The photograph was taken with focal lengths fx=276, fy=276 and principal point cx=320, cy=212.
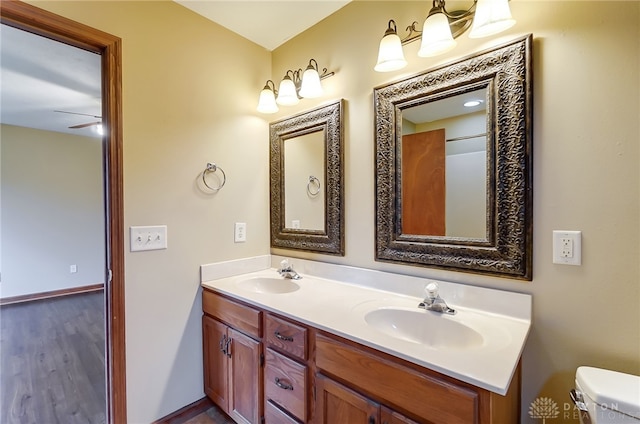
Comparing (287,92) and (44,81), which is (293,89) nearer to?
(287,92)

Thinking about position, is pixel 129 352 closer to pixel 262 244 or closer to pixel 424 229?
pixel 262 244

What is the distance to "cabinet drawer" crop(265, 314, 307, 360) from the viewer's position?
1151mm

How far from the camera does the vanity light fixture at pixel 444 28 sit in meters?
1.03

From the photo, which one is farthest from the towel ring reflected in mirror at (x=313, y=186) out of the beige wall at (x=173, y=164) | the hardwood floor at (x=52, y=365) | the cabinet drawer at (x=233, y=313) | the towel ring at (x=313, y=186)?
the hardwood floor at (x=52, y=365)

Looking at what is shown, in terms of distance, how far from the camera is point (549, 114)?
103cm

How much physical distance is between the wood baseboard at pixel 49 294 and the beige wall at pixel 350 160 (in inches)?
152

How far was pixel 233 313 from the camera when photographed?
1.47 m

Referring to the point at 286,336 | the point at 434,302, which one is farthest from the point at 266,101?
the point at 434,302

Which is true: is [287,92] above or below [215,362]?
above

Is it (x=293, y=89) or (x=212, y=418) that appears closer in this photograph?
(x=212, y=418)

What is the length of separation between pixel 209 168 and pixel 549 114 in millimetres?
1707

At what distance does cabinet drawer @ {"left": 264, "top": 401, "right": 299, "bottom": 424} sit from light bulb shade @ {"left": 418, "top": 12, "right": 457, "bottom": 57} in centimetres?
171

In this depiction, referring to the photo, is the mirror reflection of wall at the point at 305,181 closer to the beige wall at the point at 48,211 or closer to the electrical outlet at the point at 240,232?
the electrical outlet at the point at 240,232

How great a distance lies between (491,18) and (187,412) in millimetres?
2443
